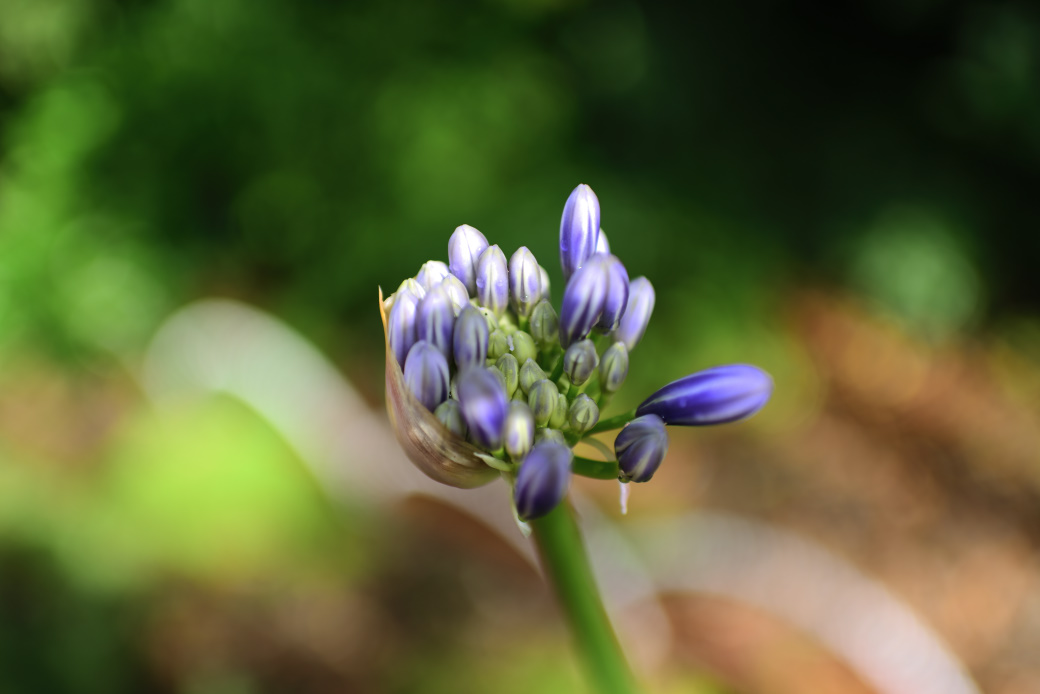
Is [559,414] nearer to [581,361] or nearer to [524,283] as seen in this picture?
[581,361]

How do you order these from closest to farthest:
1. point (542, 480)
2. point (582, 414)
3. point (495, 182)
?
1. point (542, 480)
2. point (582, 414)
3. point (495, 182)

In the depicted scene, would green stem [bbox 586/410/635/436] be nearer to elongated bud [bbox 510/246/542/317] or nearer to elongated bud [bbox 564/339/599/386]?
elongated bud [bbox 564/339/599/386]

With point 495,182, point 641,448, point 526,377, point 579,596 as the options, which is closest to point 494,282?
point 526,377

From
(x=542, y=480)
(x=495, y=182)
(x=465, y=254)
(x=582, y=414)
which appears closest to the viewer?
(x=542, y=480)

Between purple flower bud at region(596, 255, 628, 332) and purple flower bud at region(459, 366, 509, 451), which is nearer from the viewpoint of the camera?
purple flower bud at region(459, 366, 509, 451)

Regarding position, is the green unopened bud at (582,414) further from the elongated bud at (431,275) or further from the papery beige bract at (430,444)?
the elongated bud at (431,275)

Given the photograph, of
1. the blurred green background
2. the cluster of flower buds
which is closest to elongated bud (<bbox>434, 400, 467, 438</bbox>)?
the cluster of flower buds

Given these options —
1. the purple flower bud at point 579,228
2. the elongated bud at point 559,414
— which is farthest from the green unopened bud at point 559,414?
the purple flower bud at point 579,228

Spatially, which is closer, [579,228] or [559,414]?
[559,414]
